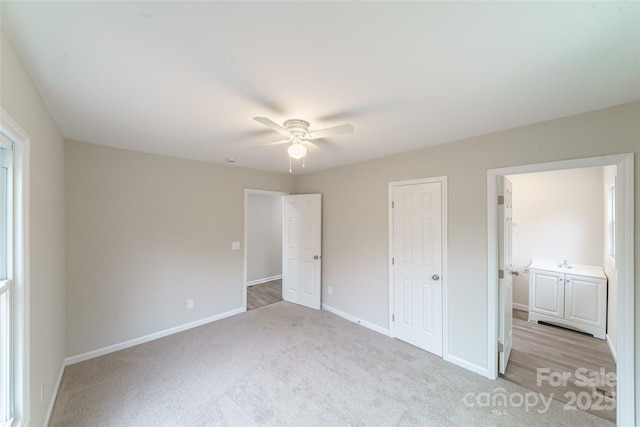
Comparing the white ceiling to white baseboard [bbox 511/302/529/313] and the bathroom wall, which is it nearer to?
the bathroom wall

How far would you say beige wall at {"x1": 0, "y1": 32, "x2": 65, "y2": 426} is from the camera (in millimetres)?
1279

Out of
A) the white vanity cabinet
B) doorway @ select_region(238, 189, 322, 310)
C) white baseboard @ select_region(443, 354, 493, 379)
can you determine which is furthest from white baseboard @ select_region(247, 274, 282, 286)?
the white vanity cabinet

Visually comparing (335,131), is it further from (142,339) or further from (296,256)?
(142,339)

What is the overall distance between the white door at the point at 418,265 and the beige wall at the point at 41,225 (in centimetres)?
336

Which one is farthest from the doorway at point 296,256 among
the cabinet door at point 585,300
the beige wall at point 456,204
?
the cabinet door at point 585,300

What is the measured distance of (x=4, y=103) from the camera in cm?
114

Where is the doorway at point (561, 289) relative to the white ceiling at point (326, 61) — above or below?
below

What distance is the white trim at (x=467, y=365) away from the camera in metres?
2.54

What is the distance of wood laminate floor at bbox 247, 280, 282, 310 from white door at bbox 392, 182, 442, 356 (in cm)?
246

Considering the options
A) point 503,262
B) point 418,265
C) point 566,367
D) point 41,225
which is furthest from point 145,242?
point 566,367

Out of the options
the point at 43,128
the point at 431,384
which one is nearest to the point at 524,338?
the point at 431,384

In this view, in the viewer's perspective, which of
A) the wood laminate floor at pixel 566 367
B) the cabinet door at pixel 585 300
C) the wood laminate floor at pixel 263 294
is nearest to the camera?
the wood laminate floor at pixel 566 367

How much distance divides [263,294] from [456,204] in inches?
159

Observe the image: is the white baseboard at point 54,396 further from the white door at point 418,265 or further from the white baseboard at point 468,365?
the white baseboard at point 468,365
